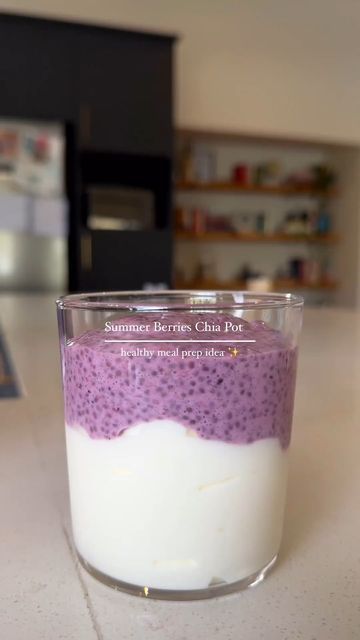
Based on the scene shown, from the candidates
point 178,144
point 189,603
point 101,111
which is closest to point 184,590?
point 189,603

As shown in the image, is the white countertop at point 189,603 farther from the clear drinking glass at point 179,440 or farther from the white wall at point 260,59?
the white wall at point 260,59

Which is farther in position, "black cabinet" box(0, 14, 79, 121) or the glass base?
"black cabinet" box(0, 14, 79, 121)

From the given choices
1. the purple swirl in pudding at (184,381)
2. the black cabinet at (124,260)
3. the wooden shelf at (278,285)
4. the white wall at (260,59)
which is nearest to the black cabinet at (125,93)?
the white wall at (260,59)

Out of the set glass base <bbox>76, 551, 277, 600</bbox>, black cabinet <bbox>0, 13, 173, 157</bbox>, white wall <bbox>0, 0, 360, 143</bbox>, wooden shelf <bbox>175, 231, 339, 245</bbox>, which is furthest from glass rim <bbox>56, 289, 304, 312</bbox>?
wooden shelf <bbox>175, 231, 339, 245</bbox>

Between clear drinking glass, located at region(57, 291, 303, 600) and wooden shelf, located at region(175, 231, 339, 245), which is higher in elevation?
wooden shelf, located at region(175, 231, 339, 245)

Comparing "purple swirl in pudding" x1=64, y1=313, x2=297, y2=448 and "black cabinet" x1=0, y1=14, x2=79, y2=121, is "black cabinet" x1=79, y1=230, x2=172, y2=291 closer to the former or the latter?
"black cabinet" x1=0, y1=14, x2=79, y2=121

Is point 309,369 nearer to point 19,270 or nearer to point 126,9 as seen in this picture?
point 19,270

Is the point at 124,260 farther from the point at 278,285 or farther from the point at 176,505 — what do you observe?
the point at 176,505

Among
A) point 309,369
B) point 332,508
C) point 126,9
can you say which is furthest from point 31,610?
point 126,9
